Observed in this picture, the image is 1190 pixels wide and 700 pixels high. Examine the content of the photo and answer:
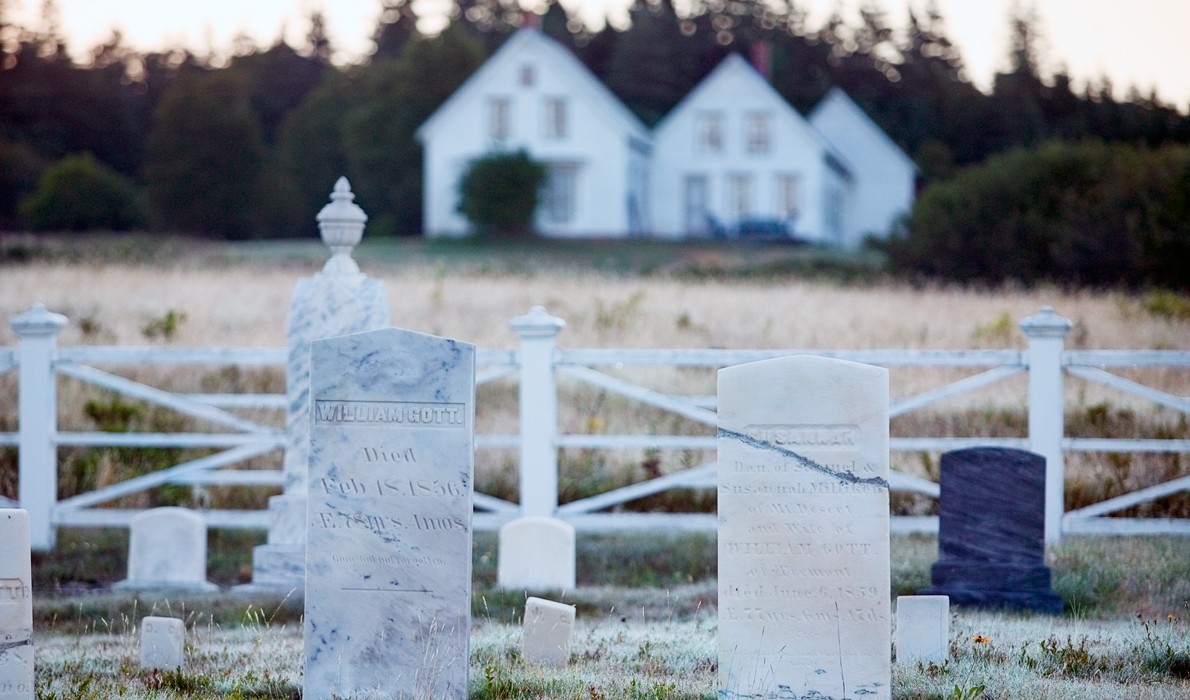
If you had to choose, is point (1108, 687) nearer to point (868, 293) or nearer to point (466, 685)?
point (466, 685)

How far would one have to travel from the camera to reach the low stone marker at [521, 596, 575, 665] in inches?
249

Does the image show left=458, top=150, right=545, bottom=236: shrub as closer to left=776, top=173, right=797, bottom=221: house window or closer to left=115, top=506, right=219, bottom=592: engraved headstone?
left=776, top=173, right=797, bottom=221: house window

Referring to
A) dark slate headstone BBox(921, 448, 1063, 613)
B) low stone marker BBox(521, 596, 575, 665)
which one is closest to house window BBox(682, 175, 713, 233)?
dark slate headstone BBox(921, 448, 1063, 613)

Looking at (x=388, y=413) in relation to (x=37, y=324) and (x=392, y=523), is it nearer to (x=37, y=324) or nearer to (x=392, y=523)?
(x=392, y=523)

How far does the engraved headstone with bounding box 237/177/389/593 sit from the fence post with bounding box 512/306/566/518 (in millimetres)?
1660

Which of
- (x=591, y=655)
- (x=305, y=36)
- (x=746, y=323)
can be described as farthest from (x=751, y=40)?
(x=591, y=655)

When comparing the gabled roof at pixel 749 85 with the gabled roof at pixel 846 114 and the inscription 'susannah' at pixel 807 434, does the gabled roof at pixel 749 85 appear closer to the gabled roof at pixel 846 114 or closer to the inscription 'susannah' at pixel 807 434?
the gabled roof at pixel 846 114

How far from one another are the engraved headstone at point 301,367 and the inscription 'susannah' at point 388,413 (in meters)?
2.91

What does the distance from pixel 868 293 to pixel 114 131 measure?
57207mm

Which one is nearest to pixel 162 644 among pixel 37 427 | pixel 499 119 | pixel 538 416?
pixel 538 416

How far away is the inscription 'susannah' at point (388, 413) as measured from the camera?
5.65m

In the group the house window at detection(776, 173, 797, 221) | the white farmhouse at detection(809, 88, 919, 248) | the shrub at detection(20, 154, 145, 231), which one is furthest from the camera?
the white farmhouse at detection(809, 88, 919, 248)

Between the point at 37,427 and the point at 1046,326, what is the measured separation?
8094 mm

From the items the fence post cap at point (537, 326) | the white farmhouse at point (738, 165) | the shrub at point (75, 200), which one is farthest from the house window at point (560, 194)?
the fence post cap at point (537, 326)
